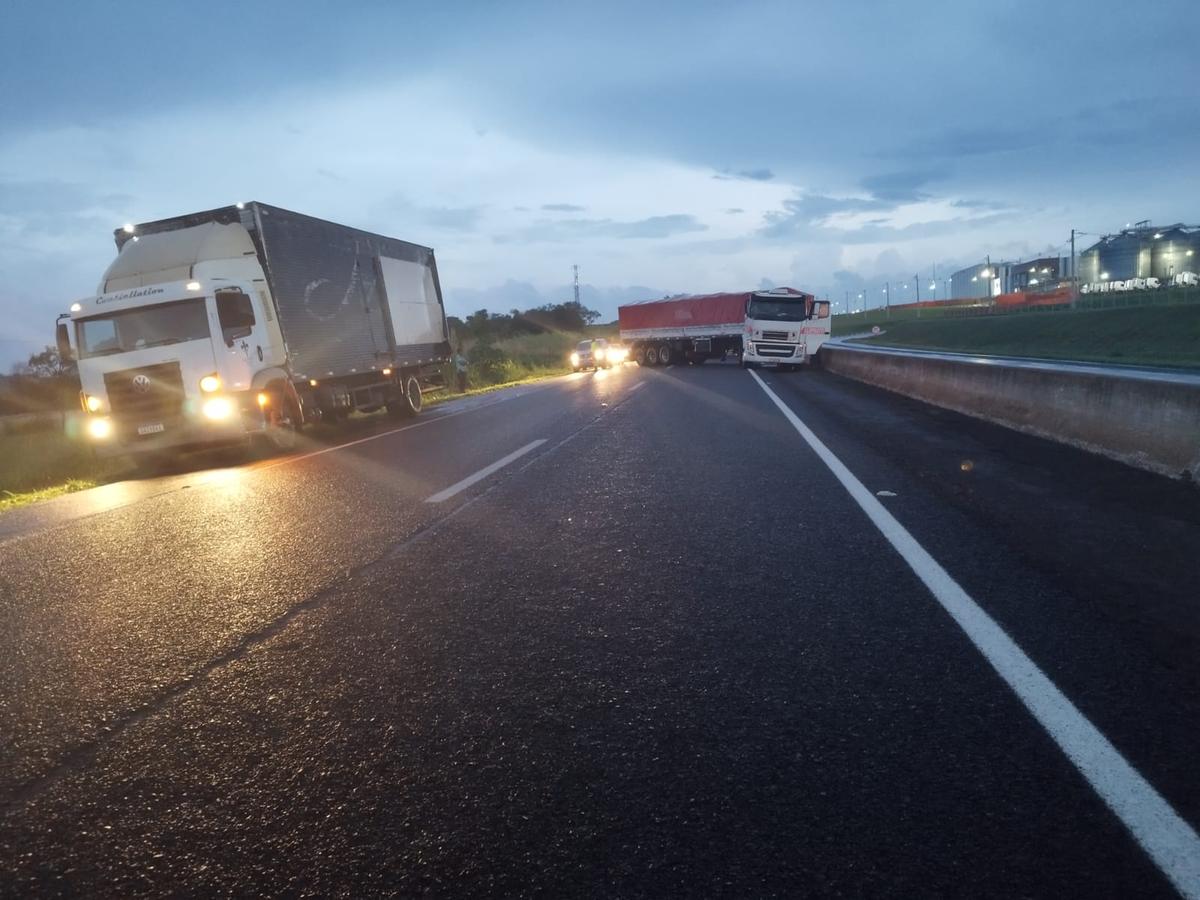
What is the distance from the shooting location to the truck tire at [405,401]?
831 inches

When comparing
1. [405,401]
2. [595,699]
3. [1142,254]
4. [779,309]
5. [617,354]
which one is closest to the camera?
[595,699]

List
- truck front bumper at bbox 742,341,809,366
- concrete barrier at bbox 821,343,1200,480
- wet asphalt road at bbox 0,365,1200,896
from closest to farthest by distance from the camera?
wet asphalt road at bbox 0,365,1200,896, concrete barrier at bbox 821,343,1200,480, truck front bumper at bbox 742,341,809,366

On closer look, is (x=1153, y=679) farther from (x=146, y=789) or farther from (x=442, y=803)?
(x=146, y=789)

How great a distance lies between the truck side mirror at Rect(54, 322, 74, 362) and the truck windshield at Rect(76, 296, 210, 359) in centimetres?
20

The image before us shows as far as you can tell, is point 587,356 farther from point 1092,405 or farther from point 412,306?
point 1092,405

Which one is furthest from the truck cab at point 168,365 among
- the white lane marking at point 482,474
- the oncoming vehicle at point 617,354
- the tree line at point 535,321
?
the tree line at point 535,321

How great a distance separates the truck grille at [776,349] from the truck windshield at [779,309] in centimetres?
93

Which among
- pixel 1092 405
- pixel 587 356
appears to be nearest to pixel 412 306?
pixel 1092 405

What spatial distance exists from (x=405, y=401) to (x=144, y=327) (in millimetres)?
8045

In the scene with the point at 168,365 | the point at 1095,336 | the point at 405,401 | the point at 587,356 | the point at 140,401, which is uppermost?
the point at 168,365

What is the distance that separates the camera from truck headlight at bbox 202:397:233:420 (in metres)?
13.5

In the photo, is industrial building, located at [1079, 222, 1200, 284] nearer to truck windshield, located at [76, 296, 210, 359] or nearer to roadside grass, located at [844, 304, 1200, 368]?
roadside grass, located at [844, 304, 1200, 368]

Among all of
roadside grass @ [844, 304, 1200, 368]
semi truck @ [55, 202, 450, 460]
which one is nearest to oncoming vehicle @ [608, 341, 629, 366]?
roadside grass @ [844, 304, 1200, 368]

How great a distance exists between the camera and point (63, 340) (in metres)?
13.8
